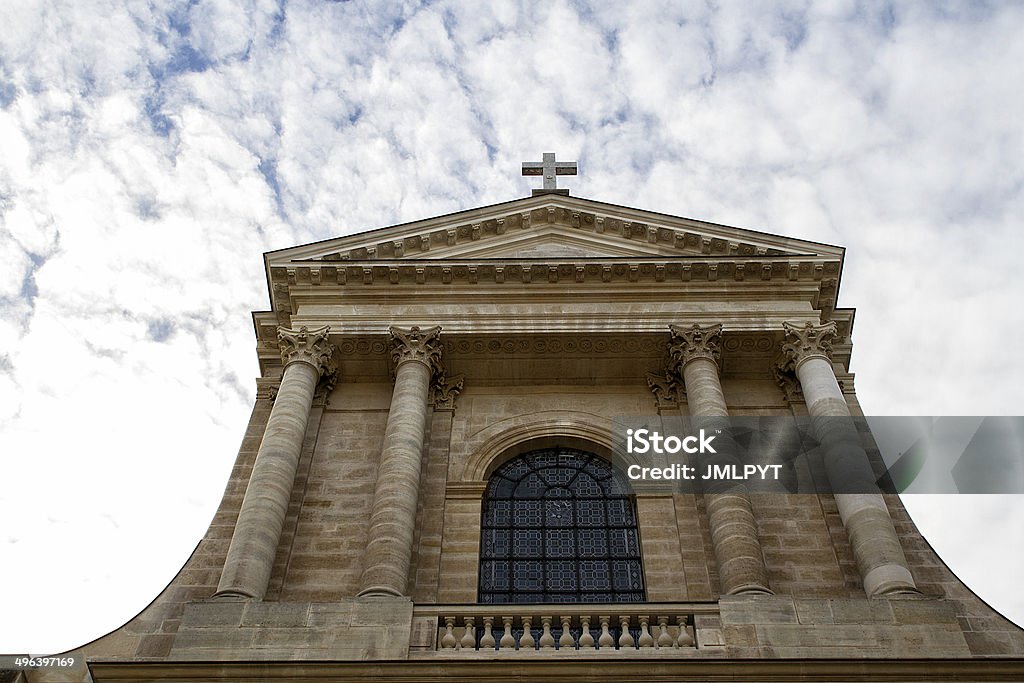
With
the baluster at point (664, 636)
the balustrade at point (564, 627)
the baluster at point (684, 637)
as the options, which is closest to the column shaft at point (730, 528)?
the balustrade at point (564, 627)

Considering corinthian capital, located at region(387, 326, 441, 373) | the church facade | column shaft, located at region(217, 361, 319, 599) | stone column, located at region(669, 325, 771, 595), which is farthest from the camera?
corinthian capital, located at region(387, 326, 441, 373)

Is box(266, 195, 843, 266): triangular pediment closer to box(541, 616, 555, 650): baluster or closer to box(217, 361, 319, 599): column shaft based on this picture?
box(217, 361, 319, 599): column shaft

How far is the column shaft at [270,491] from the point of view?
14.5 m

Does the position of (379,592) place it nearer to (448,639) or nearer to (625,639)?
(448,639)

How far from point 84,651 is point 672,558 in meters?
8.81

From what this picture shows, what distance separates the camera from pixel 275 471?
16172 mm

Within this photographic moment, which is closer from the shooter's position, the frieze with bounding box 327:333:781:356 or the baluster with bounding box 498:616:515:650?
the baluster with bounding box 498:616:515:650

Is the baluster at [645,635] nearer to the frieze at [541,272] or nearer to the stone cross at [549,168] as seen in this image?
the frieze at [541,272]

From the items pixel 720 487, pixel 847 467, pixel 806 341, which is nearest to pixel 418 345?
pixel 720 487

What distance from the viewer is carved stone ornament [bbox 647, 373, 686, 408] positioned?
1895cm

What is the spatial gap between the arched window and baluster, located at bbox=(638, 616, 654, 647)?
248cm

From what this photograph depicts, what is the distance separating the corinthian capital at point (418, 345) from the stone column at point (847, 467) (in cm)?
656

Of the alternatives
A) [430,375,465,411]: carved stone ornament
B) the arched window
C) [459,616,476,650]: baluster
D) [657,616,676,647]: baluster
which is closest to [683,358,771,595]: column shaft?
[657,616,676,647]: baluster

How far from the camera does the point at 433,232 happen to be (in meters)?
21.0
